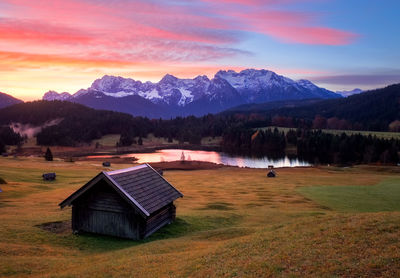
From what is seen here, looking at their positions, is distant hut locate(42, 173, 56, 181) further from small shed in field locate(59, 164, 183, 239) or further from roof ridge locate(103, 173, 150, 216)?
roof ridge locate(103, 173, 150, 216)

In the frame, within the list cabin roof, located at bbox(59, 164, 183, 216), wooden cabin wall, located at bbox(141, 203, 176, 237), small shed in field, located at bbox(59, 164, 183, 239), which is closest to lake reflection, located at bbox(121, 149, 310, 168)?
wooden cabin wall, located at bbox(141, 203, 176, 237)

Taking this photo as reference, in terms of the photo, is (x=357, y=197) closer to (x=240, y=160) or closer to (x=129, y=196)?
(x=129, y=196)

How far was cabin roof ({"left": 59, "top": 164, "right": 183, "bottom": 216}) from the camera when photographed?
85.0 feet

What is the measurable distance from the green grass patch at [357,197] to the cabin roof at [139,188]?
2262 cm

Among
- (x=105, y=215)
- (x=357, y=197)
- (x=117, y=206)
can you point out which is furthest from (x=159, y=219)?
(x=357, y=197)

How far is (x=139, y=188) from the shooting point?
28.0 meters

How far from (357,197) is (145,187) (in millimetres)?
33099

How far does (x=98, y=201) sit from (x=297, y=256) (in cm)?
1756

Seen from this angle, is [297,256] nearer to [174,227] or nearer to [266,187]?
[174,227]

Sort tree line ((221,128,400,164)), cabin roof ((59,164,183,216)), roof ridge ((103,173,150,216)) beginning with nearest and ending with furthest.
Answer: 1. roof ridge ((103,173,150,216))
2. cabin roof ((59,164,183,216))
3. tree line ((221,128,400,164))

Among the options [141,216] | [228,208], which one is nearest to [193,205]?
[228,208]

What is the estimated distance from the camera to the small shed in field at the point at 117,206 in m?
26.1

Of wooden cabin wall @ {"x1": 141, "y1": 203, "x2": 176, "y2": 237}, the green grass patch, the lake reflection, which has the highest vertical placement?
wooden cabin wall @ {"x1": 141, "y1": 203, "x2": 176, "y2": 237}

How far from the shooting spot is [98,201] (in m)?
27.4
